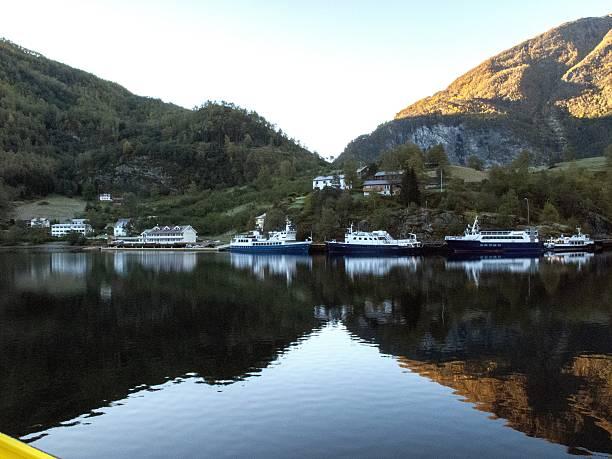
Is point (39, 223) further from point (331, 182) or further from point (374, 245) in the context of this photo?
point (374, 245)

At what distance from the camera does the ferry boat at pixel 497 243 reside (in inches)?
3000

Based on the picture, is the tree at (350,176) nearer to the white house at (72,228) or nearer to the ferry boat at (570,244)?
the ferry boat at (570,244)

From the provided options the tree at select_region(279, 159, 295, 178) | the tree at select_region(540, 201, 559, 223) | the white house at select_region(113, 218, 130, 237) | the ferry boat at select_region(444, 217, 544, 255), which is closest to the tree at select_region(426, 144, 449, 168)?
the tree at select_region(540, 201, 559, 223)

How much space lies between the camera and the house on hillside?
102750 mm

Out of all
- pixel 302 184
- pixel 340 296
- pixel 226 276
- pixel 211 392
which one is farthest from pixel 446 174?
pixel 211 392

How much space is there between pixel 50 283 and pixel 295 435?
37.9 metres

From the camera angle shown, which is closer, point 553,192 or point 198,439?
point 198,439

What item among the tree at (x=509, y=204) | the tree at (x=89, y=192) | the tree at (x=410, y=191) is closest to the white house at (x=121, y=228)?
the tree at (x=89, y=192)

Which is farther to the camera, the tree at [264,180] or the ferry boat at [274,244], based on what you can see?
the tree at [264,180]

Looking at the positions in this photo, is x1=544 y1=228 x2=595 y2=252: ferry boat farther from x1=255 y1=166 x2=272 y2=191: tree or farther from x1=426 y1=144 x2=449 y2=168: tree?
x1=255 y1=166 x2=272 y2=191: tree

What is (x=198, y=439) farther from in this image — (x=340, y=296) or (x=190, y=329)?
(x=340, y=296)

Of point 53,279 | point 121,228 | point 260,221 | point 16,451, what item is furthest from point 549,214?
point 16,451

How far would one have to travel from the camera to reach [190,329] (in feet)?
78.3

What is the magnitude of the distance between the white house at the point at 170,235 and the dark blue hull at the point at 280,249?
22.2 meters
